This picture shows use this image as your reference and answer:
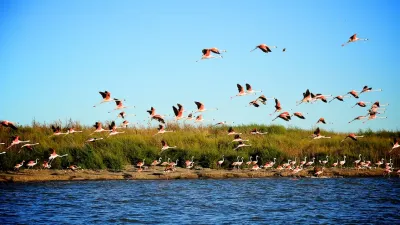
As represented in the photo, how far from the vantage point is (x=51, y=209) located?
18.4m

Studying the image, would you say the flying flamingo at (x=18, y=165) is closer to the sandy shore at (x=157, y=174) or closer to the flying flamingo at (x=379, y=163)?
the sandy shore at (x=157, y=174)

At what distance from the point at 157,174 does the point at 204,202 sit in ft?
20.5

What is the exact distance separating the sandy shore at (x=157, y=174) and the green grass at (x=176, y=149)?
108cm

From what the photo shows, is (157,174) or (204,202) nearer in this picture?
(204,202)

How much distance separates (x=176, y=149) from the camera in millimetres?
Answer: 29312

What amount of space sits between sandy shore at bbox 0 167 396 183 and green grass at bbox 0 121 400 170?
108 cm

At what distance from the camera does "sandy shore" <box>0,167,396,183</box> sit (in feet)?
80.2

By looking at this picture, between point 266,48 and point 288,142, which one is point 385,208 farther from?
point 288,142

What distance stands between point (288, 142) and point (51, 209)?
55.9ft

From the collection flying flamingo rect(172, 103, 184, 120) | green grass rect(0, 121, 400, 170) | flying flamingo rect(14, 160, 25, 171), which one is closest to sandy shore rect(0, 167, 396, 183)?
flying flamingo rect(14, 160, 25, 171)

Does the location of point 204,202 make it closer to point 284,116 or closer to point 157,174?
point 284,116

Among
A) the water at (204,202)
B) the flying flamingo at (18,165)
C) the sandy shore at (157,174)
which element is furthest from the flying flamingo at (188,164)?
the flying flamingo at (18,165)

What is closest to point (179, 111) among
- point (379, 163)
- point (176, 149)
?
point (176, 149)

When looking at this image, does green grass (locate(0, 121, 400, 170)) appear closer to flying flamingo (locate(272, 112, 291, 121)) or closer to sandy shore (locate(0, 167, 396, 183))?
sandy shore (locate(0, 167, 396, 183))
